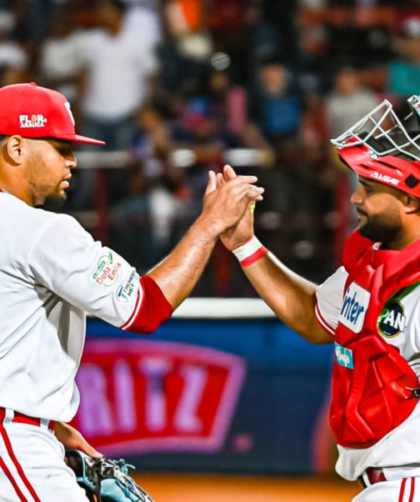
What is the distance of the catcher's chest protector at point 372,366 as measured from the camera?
335 centimetres

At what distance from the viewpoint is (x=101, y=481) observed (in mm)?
3691

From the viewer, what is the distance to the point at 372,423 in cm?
337

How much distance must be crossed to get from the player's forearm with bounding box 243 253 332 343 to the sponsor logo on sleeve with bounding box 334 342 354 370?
33 cm

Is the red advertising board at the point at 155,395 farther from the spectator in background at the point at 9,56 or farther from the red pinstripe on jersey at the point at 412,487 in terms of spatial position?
the red pinstripe on jersey at the point at 412,487

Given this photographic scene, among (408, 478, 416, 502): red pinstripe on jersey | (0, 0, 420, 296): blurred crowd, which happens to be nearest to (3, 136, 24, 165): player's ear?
(408, 478, 416, 502): red pinstripe on jersey

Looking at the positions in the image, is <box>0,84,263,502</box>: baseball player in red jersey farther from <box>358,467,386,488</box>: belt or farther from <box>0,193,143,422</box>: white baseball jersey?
<box>358,467,386,488</box>: belt

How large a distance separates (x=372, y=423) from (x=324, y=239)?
387cm

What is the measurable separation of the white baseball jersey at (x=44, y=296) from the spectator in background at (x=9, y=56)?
200 inches

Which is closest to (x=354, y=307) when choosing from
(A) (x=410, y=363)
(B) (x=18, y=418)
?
(A) (x=410, y=363)

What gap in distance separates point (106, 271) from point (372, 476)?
108cm

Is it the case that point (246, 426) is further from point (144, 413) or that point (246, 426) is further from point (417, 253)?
point (417, 253)

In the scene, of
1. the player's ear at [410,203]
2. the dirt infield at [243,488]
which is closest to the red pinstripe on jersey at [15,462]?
the player's ear at [410,203]

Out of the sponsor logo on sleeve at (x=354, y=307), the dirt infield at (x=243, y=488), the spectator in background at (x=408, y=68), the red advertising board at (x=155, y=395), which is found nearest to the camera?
the sponsor logo on sleeve at (x=354, y=307)

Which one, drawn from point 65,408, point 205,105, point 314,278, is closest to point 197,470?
point 314,278
